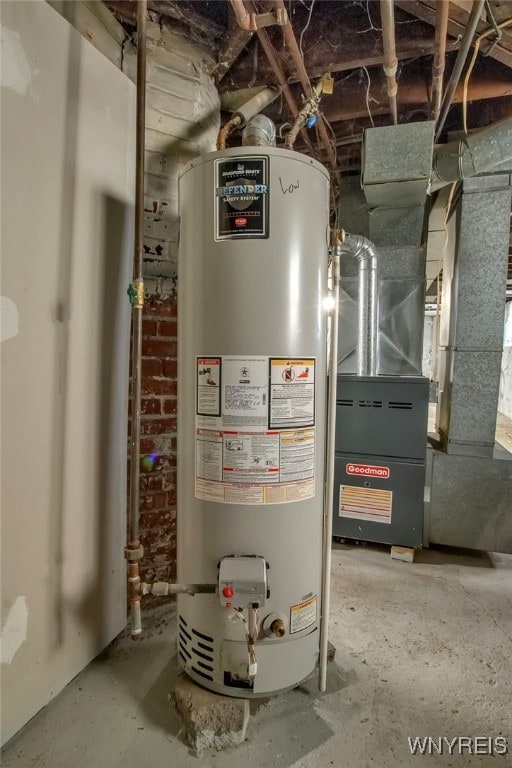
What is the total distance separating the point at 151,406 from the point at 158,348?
0.78ft

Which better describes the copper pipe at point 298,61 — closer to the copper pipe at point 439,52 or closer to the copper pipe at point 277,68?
the copper pipe at point 277,68

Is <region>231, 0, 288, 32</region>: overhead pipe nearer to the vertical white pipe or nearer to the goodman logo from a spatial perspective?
the vertical white pipe

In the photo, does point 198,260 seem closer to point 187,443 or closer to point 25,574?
point 187,443

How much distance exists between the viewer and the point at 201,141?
5.35ft

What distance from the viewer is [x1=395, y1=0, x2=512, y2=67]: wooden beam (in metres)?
1.41

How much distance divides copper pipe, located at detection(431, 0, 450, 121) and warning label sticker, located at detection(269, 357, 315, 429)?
1253 millimetres

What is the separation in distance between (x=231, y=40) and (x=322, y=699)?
2.45 metres

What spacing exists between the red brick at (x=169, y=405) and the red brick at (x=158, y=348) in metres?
0.19

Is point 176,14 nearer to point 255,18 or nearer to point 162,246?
point 255,18

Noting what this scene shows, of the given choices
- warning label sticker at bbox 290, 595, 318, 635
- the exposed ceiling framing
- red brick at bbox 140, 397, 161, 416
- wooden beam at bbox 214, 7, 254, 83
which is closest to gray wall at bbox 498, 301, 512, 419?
the exposed ceiling framing

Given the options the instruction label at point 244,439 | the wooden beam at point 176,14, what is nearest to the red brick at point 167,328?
the instruction label at point 244,439

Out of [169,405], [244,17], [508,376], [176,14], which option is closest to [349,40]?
[244,17]

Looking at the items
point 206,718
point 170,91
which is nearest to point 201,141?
point 170,91

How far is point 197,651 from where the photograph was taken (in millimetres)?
1178
